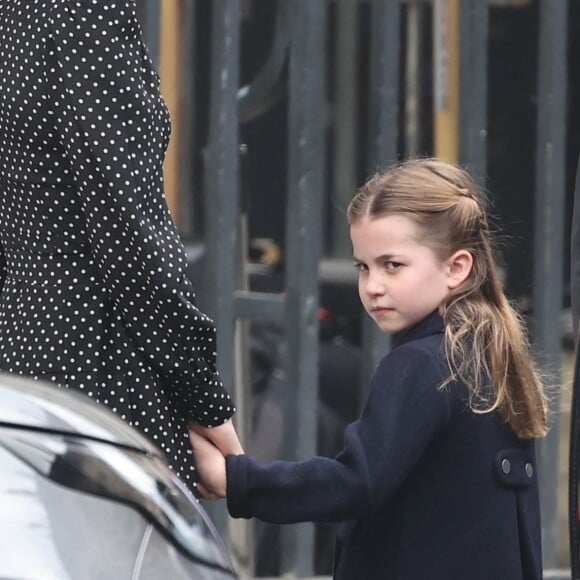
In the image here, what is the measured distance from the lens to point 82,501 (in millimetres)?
1771

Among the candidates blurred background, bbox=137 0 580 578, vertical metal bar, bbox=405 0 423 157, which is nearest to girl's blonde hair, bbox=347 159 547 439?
blurred background, bbox=137 0 580 578

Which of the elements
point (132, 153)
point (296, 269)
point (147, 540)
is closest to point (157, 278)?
point (132, 153)

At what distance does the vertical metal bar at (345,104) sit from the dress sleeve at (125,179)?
4969 mm

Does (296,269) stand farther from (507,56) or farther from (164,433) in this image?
(507,56)

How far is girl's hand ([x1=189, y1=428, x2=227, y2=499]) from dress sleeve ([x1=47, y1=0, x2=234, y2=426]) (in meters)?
0.09

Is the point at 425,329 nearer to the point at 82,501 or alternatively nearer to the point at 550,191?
the point at 82,501

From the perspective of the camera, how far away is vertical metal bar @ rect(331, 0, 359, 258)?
765cm

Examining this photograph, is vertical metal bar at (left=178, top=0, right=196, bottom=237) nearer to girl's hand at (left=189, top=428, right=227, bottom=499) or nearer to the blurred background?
the blurred background

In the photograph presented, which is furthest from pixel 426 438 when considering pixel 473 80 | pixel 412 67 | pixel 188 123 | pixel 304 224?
pixel 188 123

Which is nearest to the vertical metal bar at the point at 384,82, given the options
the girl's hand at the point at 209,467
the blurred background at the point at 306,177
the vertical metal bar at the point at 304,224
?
the blurred background at the point at 306,177

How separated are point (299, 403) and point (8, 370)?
5.87 ft

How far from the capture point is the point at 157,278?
8.59ft

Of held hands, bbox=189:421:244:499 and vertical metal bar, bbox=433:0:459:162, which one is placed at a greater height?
vertical metal bar, bbox=433:0:459:162

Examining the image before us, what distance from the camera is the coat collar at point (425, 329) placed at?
2.68m
